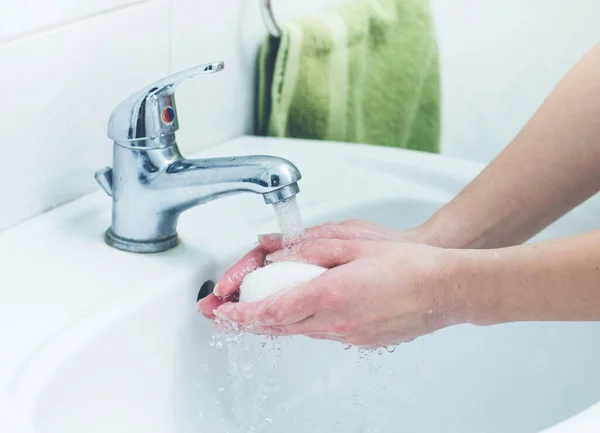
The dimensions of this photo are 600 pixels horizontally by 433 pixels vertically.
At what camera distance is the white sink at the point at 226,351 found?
2.03 feet

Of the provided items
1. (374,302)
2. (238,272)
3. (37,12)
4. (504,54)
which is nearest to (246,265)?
(238,272)

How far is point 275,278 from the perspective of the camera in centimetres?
65

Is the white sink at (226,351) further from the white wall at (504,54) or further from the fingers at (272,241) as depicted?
the white wall at (504,54)

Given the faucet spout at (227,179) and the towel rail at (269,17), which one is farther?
the towel rail at (269,17)

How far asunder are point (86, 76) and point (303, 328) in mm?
275

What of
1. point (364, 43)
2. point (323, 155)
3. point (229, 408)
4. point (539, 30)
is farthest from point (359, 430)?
point (539, 30)

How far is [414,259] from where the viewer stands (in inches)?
24.3

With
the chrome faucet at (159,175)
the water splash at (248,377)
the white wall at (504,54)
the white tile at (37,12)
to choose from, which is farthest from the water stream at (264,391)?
the white wall at (504,54)

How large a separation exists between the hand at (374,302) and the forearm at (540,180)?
0.13 m

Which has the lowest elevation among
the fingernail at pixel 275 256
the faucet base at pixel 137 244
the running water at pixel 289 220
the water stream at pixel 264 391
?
the water stream at pixel 264 391

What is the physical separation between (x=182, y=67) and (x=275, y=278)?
283mm

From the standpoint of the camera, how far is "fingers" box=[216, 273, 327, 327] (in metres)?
0.61

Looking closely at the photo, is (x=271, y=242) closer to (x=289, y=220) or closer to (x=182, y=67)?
(x=289, y=220)

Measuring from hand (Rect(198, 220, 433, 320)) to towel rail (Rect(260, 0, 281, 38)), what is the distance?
274 millimetres
